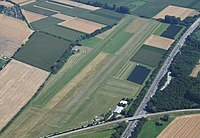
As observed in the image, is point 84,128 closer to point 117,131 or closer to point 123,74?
point 117,131

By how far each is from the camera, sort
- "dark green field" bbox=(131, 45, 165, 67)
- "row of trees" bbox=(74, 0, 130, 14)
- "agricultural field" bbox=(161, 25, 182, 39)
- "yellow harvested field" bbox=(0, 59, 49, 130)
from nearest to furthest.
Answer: "yellow harvested field" bbox=(0, 59, 49, 130) < "dark green field" bbox=(131, 45, 165, 67) < "agricultural field" bbox=(161, 25, 182, 39) < "row of trees" bbox=(74, 0, 130, 14)

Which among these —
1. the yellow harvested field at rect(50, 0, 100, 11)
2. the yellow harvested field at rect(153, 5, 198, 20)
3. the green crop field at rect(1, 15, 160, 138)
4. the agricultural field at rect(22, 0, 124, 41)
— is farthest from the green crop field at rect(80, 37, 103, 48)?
the yellow harvested field at rect(153, 5, 198, 20)

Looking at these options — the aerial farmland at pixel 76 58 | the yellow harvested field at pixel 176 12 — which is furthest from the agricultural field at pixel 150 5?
the yellow harvested field at pixel 176 12

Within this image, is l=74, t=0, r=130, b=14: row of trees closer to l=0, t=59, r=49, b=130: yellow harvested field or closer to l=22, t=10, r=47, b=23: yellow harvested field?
l=22, t=10, r=47, b=23: yellow harvested field

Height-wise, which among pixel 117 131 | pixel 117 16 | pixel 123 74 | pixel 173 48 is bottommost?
pixel 117 131

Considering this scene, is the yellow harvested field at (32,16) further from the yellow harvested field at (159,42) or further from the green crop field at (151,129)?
the green crop field at (151,129)

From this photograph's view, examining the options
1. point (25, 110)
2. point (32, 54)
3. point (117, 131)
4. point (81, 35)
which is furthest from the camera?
point (81, 35)

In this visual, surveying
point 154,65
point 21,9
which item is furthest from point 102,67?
point 21,9

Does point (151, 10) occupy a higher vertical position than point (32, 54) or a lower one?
higher
